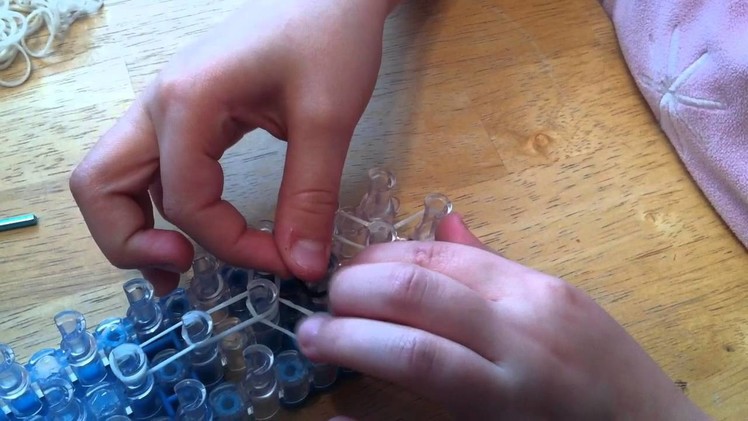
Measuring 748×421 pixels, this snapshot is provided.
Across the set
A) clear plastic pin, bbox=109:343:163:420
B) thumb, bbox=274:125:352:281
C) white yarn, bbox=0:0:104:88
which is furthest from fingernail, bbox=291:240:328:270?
white yarn, bbox=0:0:104:88

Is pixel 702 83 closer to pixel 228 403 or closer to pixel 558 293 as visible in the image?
pixel 558 293

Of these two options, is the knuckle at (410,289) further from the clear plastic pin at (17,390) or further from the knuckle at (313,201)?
the clear plastic pin at (17,390)

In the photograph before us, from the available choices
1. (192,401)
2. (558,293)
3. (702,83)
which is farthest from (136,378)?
(702,83)

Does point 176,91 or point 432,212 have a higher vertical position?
point 176,91

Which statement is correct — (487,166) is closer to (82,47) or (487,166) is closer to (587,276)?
(587,276)

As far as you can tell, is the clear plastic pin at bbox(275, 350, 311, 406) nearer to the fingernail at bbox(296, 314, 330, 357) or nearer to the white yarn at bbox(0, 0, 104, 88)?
the fingernail at bbox(296, 314, 330, 357)

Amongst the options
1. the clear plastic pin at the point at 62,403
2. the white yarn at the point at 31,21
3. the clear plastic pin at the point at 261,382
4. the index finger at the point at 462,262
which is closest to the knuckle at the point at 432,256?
the index finger at the point at 462,262
